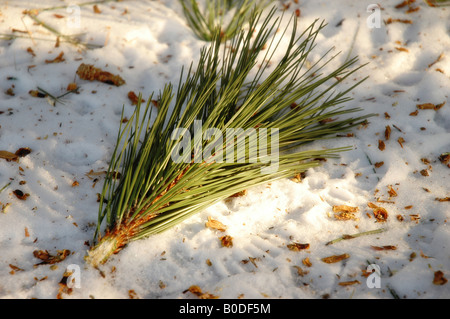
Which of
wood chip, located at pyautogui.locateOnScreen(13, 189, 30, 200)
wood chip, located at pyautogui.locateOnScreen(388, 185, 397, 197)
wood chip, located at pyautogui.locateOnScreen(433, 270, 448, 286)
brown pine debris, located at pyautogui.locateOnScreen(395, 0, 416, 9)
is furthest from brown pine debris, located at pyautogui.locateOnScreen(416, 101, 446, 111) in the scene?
wood chip, located at pyautogui.locateOnScreen(13, 189, 30, 200)

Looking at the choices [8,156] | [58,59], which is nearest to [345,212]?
[8,156]

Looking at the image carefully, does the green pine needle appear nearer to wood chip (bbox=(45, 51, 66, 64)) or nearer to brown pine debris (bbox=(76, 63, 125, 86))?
brown pine debris (bbox=(76, 63, 125, 86))

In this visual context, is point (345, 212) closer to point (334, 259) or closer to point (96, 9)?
point (334, 259)

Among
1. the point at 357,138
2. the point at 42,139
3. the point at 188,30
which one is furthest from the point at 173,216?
the point at 188,30

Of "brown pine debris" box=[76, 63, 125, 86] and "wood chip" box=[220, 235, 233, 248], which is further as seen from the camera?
"brown pine debris" box=[76, 63, 125, 86]

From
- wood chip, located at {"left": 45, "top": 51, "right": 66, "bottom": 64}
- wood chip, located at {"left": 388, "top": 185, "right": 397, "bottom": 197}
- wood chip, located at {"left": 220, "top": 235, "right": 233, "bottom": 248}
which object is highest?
wood chip, located at {"left": 45, "top": 51, "right": 66, "bottom": 64}

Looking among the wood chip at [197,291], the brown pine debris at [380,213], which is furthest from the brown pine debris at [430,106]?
the wood chip at [197,291]

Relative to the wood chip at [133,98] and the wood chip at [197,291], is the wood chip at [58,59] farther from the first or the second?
the wood chip at [197,291]
